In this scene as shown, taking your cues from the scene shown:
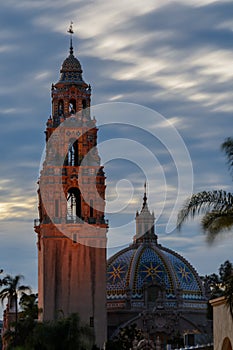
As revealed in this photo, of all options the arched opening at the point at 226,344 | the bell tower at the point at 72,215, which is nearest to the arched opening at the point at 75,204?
the bell tower at the point at 72,215

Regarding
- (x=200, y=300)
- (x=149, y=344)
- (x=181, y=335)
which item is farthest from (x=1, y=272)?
(x=200, y=300)

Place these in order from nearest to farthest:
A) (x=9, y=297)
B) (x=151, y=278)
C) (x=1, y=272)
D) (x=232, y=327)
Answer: (x=232, y=327) < (x=9, y=297) < (x=1, y=272) < (x=151, y=278)

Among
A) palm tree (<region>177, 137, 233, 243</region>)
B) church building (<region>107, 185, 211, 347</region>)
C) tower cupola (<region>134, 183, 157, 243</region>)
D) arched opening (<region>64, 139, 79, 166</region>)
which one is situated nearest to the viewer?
palm tree (<region>177, 137, 233, 243</region>)

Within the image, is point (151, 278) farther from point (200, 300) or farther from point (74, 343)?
point (74, 343)

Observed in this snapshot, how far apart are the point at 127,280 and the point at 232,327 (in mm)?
79154

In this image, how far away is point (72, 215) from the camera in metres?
87.8

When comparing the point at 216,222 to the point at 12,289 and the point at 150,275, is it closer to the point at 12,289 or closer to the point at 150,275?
the point at 12,289

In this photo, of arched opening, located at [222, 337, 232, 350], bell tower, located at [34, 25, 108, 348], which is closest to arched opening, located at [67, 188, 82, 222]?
bell tower, located at [34, 25, 108, 348]

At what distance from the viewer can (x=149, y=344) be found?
8225 cm

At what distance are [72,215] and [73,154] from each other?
4.97 meters

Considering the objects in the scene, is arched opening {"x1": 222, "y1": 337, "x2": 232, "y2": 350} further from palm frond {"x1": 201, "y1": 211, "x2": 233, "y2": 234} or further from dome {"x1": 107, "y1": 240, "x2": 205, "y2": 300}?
dome {"x1": 107, "y1": 240, "x2": 205, "y2": 300}

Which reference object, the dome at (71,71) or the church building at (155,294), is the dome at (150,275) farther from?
the dome at (71,71)

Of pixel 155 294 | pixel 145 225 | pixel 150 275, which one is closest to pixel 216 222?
pixel 155 294

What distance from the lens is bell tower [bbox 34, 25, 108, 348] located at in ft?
284
